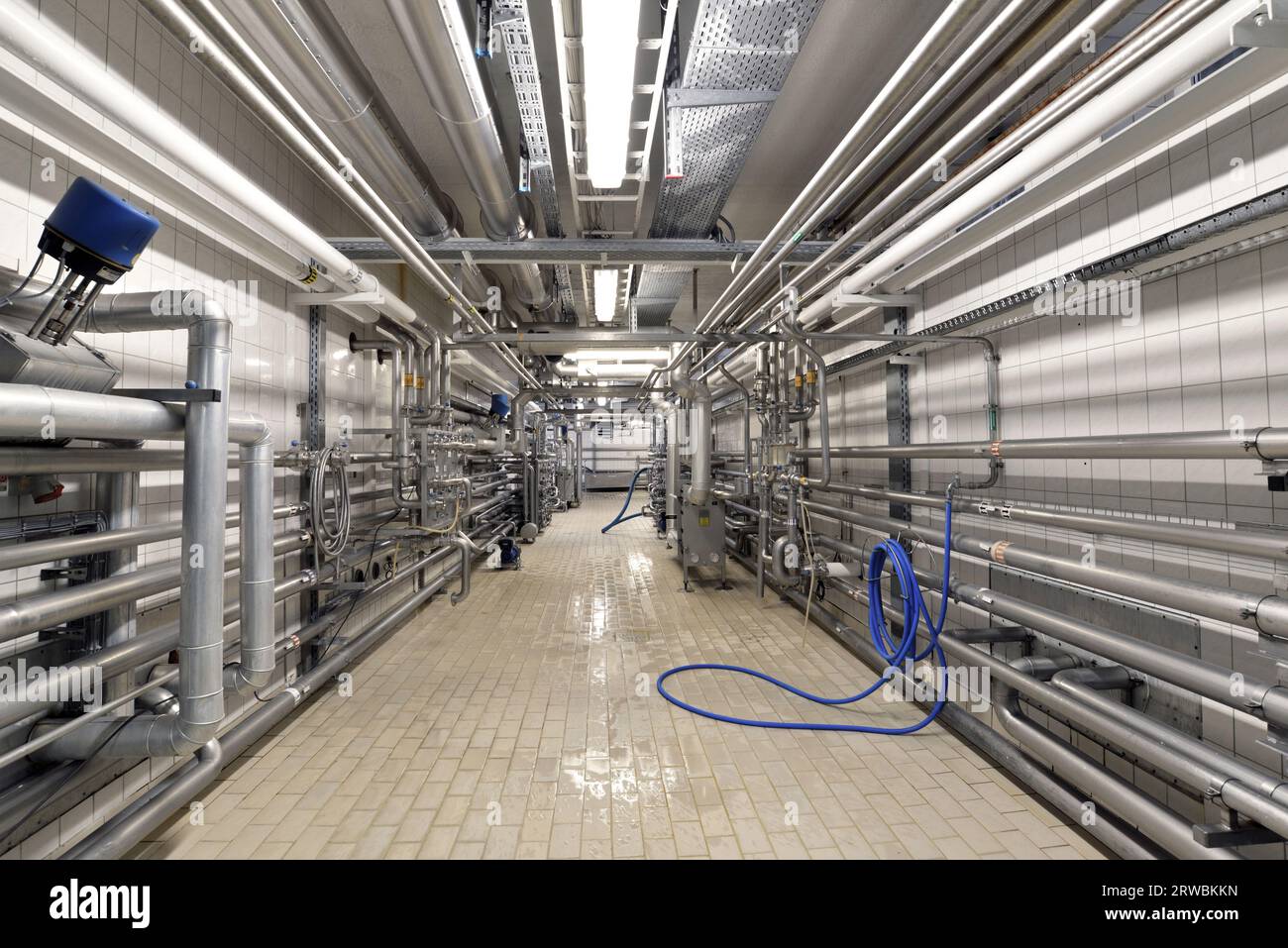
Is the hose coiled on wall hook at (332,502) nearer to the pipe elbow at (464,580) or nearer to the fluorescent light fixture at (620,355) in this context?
the pipe elbow at (464,580)

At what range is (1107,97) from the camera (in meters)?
1.30

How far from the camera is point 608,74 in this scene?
1.82 m

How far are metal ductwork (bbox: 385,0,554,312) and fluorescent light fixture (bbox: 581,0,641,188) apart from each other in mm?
438

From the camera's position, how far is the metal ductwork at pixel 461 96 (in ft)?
5.51

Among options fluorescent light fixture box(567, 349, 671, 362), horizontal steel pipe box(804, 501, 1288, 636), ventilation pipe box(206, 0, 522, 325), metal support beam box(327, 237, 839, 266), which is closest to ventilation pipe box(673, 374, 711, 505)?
fluorescent light fixture box(567, 349, 671, 362)

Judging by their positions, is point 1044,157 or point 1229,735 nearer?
point 1044,157

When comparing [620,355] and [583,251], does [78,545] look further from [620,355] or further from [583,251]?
[620,355]

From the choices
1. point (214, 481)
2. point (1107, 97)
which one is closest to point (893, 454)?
point (1107, 97)

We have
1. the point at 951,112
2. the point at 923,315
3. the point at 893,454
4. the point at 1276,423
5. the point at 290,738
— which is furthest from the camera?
the point at 923,315

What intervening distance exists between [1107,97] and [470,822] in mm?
3011

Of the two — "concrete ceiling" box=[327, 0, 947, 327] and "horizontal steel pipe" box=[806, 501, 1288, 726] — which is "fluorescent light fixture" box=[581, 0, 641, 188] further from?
"horizontal steel pipe" box=[806, 501, 1288, 726]

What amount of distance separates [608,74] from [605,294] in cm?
247

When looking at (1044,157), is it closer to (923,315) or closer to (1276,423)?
(1276,423)

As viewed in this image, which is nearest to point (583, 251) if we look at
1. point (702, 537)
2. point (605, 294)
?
point (605, 294)
